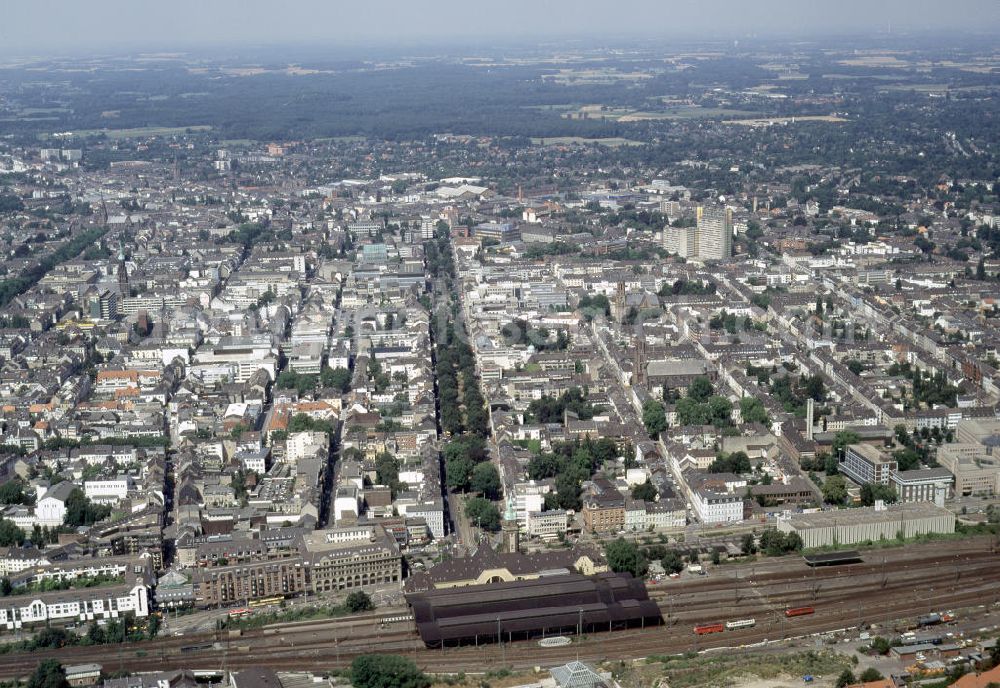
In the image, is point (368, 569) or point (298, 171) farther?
point (298, 171)

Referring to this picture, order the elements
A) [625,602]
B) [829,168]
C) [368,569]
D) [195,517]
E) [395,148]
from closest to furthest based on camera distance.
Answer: [625,602] → [368,569] → [195,517] → [829,168] → [395,148]

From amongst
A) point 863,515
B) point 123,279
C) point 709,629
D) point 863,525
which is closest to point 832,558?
point 863,525

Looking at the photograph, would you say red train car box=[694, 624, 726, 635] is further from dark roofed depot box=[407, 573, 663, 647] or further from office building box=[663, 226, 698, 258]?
office building box=[663, 226, 698, 258]

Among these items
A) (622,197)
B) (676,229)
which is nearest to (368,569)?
(676,229)

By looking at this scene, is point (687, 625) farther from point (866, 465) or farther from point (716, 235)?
point (716, 235)

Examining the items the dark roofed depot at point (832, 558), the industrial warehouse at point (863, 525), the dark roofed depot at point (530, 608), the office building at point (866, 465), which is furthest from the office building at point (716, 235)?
the dark roofed depot at point (530, 608)

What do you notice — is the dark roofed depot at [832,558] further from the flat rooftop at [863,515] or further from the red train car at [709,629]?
the red train car at [709,629]

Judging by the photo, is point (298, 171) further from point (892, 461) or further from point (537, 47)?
point (537, 47)

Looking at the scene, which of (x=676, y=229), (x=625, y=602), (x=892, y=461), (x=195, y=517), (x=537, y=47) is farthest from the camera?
(x=537, y=47)
